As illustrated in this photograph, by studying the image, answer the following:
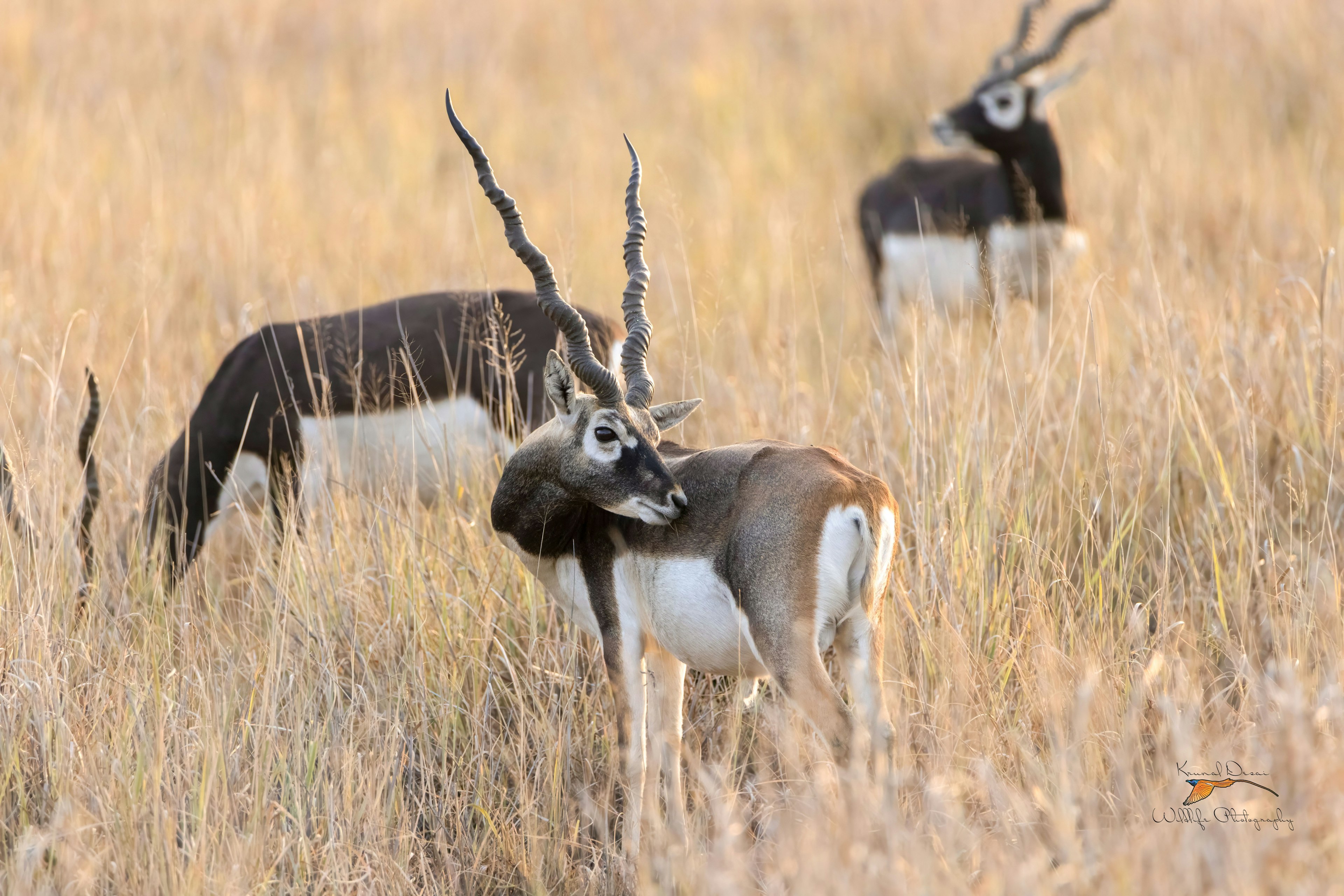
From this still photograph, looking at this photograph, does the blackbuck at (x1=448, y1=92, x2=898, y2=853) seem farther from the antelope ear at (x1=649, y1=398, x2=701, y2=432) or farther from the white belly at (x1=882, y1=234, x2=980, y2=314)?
the white belly at (x1=882, y1=234, x2=980, y2=314)

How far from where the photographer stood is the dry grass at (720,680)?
8.52 ft

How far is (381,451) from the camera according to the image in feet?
15.0

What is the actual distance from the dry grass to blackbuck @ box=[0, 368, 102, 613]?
75 millimetres

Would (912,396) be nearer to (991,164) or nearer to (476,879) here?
(476,879)

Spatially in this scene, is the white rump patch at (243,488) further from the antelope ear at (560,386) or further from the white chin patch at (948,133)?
the white chin patch at (948,133)

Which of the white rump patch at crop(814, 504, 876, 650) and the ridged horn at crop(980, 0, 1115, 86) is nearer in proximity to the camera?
the white rump patch at crop(814, 504, 876, 650)

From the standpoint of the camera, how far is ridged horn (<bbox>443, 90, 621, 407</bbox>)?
118 inches

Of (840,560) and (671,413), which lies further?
(671,413)

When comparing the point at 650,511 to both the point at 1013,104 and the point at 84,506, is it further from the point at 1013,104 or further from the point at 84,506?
the point at 1013,104

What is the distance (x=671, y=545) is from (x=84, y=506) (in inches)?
89.4

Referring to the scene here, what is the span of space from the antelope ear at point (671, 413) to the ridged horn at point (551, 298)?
0.22 m

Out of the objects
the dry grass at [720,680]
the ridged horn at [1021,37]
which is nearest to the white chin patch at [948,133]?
the ridged horn at [1021,37]

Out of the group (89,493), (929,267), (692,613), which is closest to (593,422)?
(692,613)

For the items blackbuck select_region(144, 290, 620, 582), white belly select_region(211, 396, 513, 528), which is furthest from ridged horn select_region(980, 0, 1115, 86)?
white belly select_region(211, 396, 513, 528)
